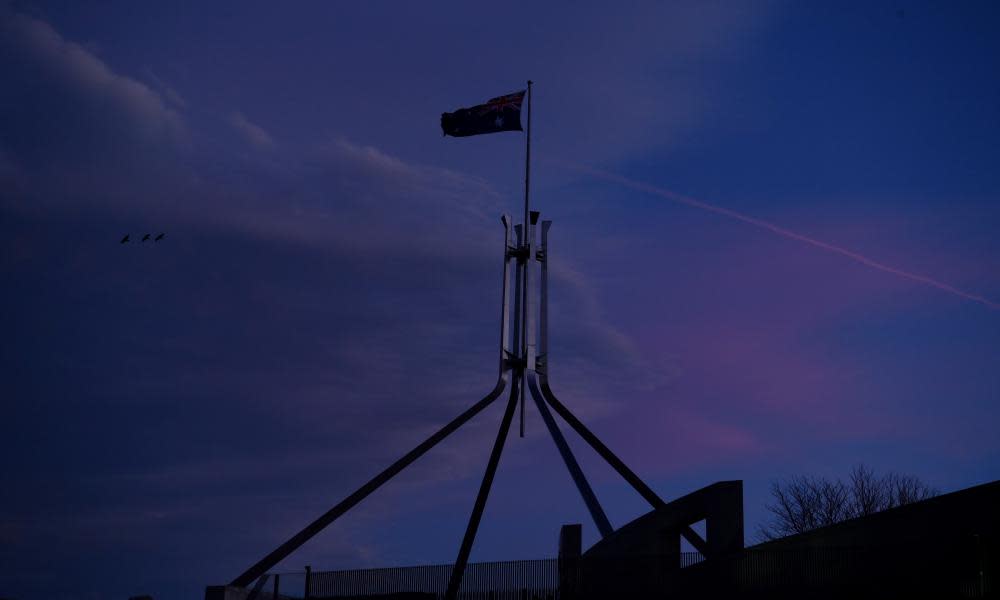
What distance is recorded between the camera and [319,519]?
38500 millimetres

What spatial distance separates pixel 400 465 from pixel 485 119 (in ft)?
39.4

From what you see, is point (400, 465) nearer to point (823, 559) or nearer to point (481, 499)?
point (481, 499)

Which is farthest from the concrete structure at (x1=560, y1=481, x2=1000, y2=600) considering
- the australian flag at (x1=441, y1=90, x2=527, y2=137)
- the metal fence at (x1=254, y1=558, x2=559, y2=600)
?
the australian flag at (x1=441, y1=90, x2=527, y2=137)

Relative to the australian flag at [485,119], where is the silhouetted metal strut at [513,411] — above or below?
below

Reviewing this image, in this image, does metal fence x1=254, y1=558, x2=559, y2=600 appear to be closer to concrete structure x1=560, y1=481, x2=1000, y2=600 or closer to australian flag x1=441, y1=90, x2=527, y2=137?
concrete structure x1=560, y1=481, x2=1000, y2=600

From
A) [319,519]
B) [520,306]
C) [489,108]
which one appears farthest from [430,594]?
[489,108]

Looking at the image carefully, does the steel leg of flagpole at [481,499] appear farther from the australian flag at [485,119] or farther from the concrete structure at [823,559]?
the australian flag at [485,119]

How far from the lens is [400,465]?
39.9m

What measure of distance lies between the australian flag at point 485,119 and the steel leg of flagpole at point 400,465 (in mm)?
3295

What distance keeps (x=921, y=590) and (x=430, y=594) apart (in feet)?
40.9

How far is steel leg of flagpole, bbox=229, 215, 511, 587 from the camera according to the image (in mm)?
36906

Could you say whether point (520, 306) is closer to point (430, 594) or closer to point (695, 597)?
point (430, 594)

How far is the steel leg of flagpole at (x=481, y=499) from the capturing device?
1260 inches

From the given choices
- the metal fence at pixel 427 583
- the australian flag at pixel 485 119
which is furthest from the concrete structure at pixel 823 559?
the australian flag at pixel 485 119
